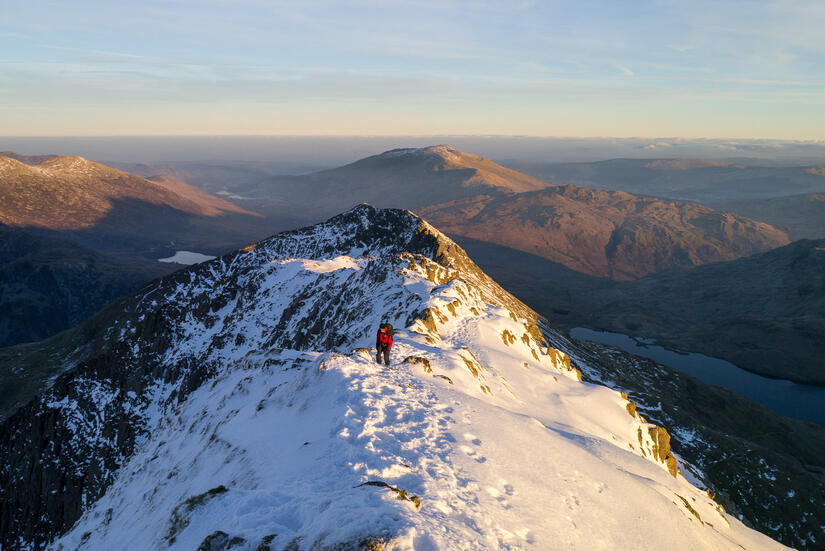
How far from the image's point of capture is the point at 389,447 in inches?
755

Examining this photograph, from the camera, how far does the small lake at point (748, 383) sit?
139 m

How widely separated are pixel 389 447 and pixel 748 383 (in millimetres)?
186970

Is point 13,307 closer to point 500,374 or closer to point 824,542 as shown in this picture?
point 500,374

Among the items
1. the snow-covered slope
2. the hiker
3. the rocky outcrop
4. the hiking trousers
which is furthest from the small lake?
the hiker

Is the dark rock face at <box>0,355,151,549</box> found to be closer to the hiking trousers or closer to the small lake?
the hiking trousers

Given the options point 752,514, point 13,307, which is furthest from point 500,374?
point 13,307

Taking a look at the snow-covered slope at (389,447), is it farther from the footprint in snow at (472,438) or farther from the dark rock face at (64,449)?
the dark rock face at (64,449)

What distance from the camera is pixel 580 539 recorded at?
53.1 feet

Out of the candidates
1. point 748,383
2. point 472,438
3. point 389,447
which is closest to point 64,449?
point 389,447

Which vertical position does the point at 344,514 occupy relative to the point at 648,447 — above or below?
above

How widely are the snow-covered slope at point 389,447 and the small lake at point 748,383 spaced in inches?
5166

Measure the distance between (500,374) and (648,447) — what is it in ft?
62.8

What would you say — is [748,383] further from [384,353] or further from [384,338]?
[384,338]

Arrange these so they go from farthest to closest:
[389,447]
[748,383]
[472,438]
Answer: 1. [748,383]
2. [472,438]
3. [389,447]
